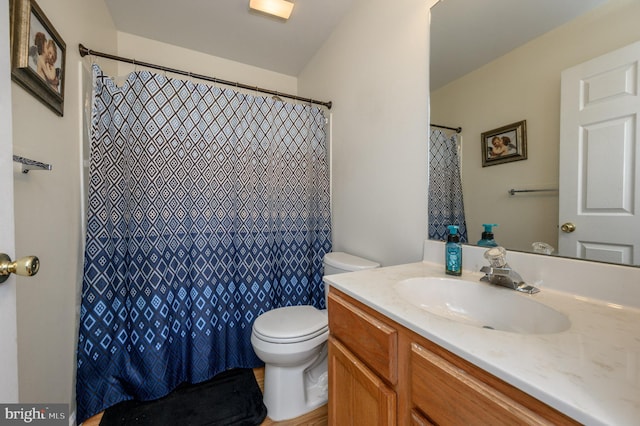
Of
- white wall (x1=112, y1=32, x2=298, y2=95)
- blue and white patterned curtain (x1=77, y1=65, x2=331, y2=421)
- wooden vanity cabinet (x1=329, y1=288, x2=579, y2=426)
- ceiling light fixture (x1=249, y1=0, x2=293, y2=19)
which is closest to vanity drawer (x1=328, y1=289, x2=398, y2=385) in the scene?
wooden vanity cabinet (x1=329, y1=288, x2=579, y2=426)

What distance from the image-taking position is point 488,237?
3.18ft

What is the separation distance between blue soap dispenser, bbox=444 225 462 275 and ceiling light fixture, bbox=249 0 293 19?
1676mm

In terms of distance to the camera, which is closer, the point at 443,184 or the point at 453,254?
the point at 453,254

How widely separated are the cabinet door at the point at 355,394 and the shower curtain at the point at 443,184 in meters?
0.67

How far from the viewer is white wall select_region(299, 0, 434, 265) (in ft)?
3.96

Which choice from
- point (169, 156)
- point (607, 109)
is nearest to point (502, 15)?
point (607, 109)

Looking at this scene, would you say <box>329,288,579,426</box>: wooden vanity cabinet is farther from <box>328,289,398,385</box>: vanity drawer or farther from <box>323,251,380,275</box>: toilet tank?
<box>323,251,380,275</box>: toilet tank

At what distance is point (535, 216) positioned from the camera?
86cm

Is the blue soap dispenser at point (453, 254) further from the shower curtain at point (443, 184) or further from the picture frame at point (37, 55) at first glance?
the picture frame at point (37, 55)

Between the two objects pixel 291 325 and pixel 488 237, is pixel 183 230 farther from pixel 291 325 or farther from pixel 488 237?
pixel 488 237

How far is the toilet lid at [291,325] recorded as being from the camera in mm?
1217

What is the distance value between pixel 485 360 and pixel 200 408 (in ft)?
4.97

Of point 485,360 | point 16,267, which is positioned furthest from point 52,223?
point 485,360

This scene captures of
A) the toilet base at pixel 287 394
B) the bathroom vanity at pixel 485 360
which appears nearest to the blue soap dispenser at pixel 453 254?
the bathroom vanity at pixel 485 360
